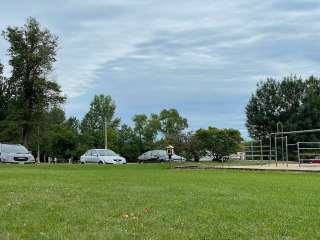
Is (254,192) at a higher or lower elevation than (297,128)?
lower

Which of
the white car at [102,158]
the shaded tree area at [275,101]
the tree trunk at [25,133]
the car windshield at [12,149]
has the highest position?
the shaded tree area at [275,101]

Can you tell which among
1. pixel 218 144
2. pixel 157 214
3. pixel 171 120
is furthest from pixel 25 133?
pixel 157 214

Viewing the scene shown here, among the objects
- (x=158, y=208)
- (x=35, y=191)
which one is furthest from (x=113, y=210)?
(x=35, y=191)

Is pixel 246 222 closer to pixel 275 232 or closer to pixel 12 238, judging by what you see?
pixel 275 232

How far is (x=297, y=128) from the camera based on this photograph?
2601 inches

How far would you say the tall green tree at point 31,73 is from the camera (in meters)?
56.8

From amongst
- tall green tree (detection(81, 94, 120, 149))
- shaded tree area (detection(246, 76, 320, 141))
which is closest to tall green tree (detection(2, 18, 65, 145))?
shaded tree area (detection(246, 76, 320, 141))

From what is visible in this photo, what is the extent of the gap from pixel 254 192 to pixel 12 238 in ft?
24.0

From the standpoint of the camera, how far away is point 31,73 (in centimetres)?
5741

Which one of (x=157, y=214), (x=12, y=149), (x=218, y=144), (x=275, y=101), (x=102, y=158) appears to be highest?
(x=275, y=101)

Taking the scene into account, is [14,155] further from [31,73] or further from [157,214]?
[157,214]

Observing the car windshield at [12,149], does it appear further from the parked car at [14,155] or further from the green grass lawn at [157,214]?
the green grass lawn at [157,214]

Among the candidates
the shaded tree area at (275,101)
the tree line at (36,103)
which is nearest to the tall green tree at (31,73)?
the tree line at (36,103)

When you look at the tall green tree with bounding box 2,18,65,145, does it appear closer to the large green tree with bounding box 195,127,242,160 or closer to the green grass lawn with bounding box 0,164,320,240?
the large green tree with bounding box 195,127,242,160
